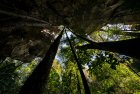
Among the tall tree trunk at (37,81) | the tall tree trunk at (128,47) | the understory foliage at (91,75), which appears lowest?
the understory foliage at (91,75)

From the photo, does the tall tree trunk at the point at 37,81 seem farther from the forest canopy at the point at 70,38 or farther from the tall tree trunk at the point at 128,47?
the forest canopy at the point at 70,38

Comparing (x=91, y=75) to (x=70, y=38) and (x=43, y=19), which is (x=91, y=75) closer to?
(x=70, y=38)

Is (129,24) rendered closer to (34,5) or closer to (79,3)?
(79,3)

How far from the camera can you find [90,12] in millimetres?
10023

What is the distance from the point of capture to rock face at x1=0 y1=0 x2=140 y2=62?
358 inches

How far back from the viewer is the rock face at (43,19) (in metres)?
9.09

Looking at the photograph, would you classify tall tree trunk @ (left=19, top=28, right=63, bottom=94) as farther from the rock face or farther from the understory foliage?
the rock face

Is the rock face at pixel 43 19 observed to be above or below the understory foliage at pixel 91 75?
above

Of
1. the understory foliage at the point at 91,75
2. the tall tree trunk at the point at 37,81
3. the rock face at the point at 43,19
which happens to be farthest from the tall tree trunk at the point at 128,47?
→ the rock face at the point at 43,19

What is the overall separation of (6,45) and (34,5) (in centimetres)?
286

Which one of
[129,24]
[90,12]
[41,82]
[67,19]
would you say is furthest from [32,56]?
[41,82]

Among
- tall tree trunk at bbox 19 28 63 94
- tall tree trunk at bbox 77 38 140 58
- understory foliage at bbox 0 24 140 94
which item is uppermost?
tall tree trunk at bbox 77 38 140 58

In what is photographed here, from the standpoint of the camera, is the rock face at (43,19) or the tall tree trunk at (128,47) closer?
the tall tree trunk at (128,47)

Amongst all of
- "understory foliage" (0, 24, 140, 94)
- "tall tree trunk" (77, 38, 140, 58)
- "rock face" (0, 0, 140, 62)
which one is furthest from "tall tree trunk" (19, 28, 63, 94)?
"rock face" (0, 0, 140, 62)
